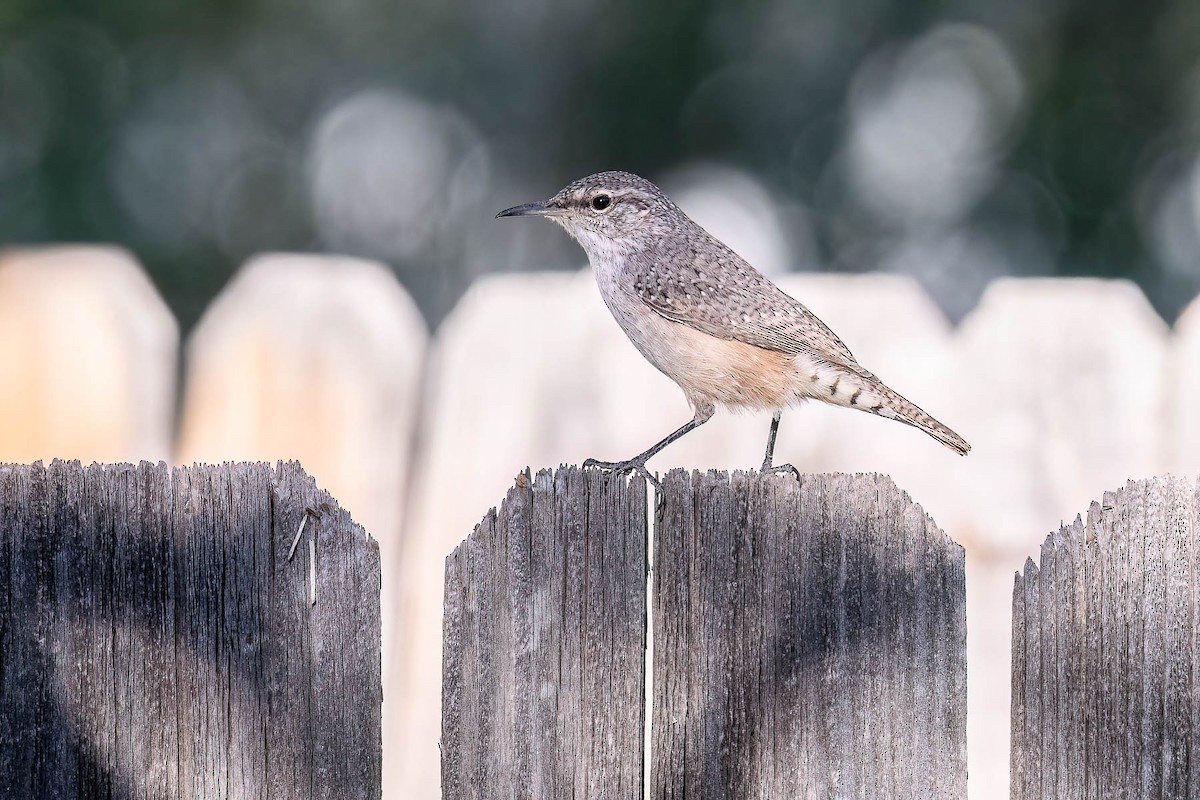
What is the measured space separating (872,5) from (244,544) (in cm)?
728

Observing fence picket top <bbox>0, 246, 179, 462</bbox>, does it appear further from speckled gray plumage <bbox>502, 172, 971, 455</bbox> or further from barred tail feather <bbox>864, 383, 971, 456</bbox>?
barred tail feather <bbox>864, 383, 971, 456</bbox>

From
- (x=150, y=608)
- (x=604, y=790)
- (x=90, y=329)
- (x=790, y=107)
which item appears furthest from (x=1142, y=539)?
(x=790, y=107)

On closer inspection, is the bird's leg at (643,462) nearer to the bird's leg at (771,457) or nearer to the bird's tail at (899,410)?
the bird's leg at (771,457)

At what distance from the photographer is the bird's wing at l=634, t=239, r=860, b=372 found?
3143 mm

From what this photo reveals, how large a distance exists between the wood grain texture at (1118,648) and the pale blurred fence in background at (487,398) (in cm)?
122

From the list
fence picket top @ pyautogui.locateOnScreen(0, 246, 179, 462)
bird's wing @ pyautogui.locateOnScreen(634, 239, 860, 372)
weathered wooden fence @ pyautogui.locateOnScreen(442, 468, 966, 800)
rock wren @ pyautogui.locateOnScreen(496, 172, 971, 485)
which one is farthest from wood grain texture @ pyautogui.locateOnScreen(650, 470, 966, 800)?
fence picket top @ pyautogui.locateOnScreen(0, 246, 179, 462)

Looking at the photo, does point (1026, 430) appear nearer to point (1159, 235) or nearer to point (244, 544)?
point (244, 544)

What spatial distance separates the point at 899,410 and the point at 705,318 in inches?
24.9

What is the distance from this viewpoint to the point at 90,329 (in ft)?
11.4

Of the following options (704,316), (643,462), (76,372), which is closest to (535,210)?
(704,316)

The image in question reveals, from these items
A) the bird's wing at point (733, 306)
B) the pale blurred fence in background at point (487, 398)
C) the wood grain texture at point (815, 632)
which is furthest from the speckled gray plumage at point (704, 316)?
the wood grain texture at point (815, 632)

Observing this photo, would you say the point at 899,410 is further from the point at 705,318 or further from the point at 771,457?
the point at 705,318

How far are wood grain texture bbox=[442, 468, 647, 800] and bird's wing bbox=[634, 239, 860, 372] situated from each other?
3.95 feet

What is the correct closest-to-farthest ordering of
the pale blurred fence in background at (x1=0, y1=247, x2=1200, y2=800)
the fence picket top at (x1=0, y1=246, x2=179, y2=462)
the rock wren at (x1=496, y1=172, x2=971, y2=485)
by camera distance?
the rock wren at (x1=496, y1=172, x2=971, y2=485)
the pale blurred fence in background at (x1=0, y1=247, x2=1200, y2=800)
the fence picket top at (x1=0, y1=246, x2=179, y2=462)
